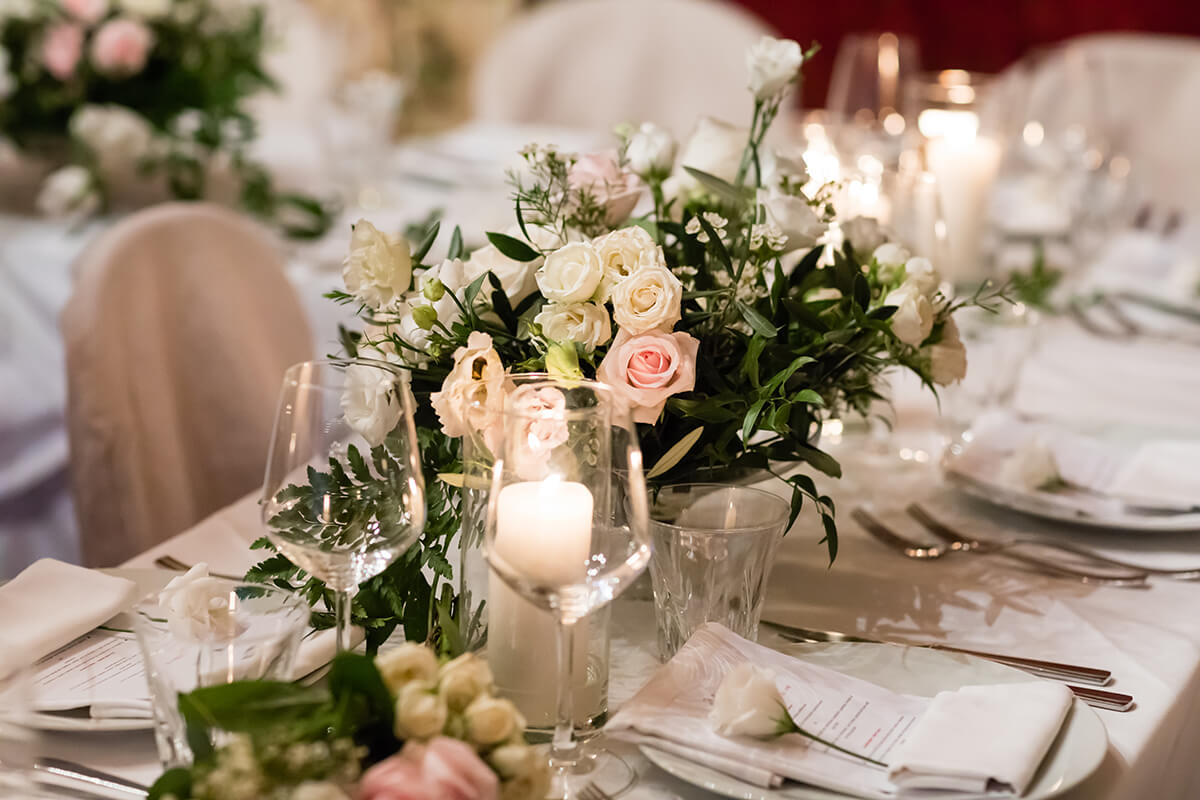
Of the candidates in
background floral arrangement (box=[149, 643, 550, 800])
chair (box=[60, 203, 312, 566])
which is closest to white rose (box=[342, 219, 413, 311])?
background floral arrangement (box=[149, 643, 550, 800])

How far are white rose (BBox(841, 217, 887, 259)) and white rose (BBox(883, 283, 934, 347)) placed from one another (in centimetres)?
11

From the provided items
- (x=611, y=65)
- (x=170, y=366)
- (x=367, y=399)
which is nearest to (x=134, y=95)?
(x=170, y=366)

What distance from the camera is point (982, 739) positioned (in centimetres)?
71

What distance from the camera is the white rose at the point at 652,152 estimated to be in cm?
107

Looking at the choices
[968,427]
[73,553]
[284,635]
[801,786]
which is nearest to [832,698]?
[801,786]

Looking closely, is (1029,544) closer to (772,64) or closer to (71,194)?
(772,64)

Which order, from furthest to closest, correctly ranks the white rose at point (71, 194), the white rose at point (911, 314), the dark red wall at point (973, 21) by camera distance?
the dark red wall at point (973, 21) < the white rose at point (71, 194) < the white rose at point (911, 314)

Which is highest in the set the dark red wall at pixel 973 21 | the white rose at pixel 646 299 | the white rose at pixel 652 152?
the dark red wall at pixel 973 21

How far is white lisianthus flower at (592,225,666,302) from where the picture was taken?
33.1 inches

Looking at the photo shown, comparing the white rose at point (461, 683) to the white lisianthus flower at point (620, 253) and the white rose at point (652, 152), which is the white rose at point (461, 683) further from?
the white rose at point (652, 152)

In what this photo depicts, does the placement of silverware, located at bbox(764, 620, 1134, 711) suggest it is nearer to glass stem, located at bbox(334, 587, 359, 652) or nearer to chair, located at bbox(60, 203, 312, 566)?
glass stem, located at bbox(334, 587, 359, 652)

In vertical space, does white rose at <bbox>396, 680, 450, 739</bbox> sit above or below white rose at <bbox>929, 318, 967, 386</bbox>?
below

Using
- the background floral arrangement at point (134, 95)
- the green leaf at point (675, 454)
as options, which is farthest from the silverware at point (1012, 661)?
the background floral arrangement at point (134, 95)

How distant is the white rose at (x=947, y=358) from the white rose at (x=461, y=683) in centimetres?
55
